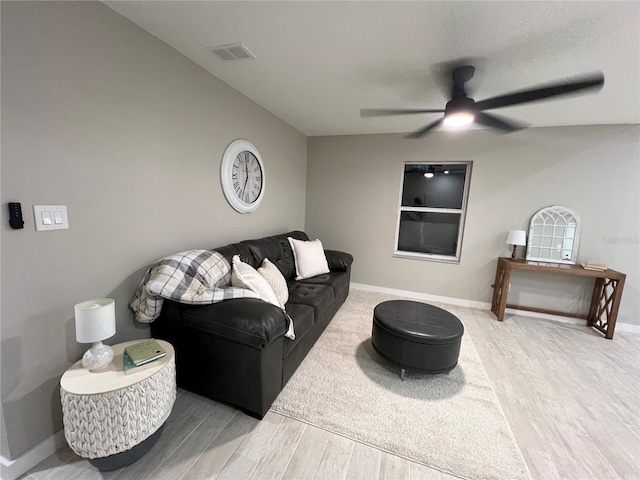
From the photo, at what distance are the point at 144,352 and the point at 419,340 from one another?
1.82m

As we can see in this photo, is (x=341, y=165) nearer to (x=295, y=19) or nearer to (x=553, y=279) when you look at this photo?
(x=295, y=19)

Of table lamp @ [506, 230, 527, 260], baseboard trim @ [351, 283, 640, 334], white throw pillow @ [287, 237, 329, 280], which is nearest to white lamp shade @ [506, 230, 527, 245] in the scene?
table lamp @ [506, 230, 527, 260]

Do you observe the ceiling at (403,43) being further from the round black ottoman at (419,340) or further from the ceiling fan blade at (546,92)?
the round black ottoman at (419,340)

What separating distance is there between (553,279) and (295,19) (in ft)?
13.4

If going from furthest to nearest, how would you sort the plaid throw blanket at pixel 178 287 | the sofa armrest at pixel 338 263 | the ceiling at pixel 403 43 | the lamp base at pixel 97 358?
the sofa armrest at pixel 338 263, the plaid throw blanket at pixel 178 287, the ceiling at pixel 403 43, the lamp base at pixel 97 358

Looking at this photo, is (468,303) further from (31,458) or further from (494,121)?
(31,458)

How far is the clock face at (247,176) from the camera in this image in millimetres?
2688

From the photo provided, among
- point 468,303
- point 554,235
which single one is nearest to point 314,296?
point 468,303

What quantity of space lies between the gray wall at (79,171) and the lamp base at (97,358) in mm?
254

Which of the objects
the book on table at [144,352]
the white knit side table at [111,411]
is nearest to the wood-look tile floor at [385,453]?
the white knit side table at [111,411]

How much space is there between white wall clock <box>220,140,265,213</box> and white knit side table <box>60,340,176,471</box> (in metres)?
1.70

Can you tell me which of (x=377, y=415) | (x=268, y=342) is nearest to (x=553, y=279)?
(x=377, y=415)

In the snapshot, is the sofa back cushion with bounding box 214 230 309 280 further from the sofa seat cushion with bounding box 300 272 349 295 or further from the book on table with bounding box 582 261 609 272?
the book on table with bounding box 582 261 609 272

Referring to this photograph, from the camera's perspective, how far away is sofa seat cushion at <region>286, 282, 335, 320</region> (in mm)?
2373
